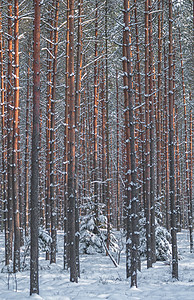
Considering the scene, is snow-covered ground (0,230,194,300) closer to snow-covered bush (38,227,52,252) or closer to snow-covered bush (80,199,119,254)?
snow-covered bush (38,227,52,252)

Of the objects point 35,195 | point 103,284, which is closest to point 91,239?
point 103,284

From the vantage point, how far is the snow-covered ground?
802cm

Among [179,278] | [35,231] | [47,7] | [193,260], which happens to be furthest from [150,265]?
[47,7]

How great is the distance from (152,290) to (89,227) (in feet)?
29.1

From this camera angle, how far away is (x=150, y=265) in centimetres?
1288

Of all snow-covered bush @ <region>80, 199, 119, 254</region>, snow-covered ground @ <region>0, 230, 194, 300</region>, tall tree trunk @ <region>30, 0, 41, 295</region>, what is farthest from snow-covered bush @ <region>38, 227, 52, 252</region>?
tall tree trunk @ <region>30, 0, 41, 295</region>

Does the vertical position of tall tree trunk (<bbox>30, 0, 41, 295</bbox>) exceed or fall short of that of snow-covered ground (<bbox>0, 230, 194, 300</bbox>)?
it exceeds it

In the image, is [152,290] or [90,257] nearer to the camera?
[152,290]

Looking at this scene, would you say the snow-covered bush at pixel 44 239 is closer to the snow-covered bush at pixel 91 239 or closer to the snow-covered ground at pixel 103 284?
the snow-covered ground at pixel 103 284

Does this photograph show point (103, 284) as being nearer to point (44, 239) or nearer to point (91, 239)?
point (44, 239)

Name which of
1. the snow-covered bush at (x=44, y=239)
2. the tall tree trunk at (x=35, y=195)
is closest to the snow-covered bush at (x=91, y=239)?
the snow-covered bush at (x=44, y=239)

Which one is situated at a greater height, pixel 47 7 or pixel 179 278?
pixel 47 7

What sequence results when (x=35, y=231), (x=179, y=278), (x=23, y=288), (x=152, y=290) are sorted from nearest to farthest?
(x=35, y=231) < (x=152, y=290) < (x=23, y=288) < (x=179, y=278)

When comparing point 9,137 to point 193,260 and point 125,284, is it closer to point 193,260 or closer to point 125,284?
point 125,284
